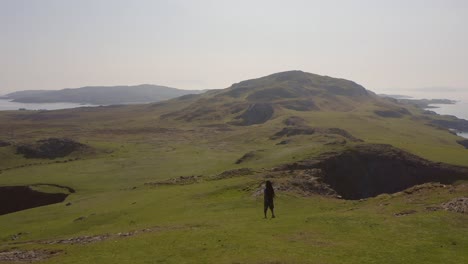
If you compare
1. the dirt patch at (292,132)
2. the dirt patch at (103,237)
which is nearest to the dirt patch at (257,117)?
the dirt patch at (292,132)

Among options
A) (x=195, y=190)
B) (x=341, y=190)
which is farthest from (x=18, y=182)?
(x=341, y=190)

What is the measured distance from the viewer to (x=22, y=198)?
67.1 m

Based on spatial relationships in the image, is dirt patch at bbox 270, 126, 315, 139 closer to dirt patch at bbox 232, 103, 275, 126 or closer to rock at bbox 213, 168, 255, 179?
dirt patch at bbox 232, 103, 275, 126

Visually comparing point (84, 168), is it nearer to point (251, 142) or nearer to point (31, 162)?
point (31, 162)

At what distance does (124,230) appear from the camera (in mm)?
35781

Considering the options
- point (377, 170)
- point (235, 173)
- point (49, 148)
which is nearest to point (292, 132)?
point (377, 170)

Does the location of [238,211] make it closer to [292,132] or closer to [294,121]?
[292,132]

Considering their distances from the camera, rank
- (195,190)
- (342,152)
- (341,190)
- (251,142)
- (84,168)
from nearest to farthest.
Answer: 1. (195,190)
2. (341,190)
3. (342,152)
4. (84,168)
5. (251,142)

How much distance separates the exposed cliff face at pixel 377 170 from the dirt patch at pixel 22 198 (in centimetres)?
3813

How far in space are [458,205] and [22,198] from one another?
204 feet

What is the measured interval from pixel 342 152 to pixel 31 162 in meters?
74.1

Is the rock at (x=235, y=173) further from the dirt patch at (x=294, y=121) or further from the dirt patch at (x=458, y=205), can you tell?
the dirt patch at (x=294, y=121)

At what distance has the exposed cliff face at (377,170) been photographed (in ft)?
218

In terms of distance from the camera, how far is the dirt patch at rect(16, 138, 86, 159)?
4218 inches
